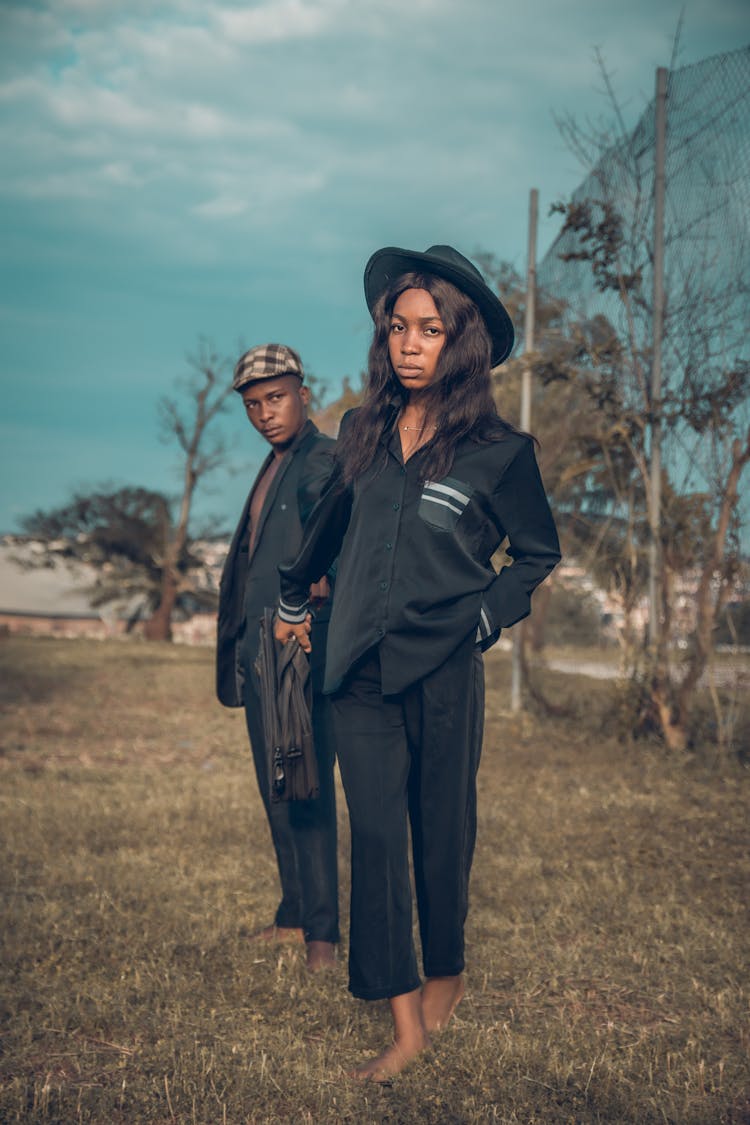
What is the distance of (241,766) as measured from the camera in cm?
834

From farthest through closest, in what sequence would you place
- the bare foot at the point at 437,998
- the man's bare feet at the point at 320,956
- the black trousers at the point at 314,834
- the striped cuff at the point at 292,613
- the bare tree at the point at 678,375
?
the bare tree at the point at 678,375, the black trousers at the point at 314,834, the man's bare feet at the point at 320,956, the striped cuff at the point at 292,613, the bare foot at the point at 437,998

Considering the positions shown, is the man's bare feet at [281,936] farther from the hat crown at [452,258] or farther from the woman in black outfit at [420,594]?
the hat crown at [452,258]

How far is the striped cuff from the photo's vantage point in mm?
3322

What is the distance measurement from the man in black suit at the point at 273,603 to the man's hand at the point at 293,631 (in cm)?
37

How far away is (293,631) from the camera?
3.39 meters

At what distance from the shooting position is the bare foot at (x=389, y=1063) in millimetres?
2854

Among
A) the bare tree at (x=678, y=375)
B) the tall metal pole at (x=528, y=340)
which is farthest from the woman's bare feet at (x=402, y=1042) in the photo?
the tall metal pole at (x=528, y=340)

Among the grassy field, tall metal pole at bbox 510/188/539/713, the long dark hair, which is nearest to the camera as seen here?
the grassy field

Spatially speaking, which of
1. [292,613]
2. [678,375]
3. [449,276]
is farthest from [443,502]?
[678,375]

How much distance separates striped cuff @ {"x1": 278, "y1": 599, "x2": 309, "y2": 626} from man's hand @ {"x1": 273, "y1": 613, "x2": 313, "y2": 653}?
0.02 metres

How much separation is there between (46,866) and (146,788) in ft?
7.09

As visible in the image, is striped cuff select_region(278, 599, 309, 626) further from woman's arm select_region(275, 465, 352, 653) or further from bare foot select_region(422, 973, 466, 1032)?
bare foot select_region(422, 973, 466, 1032)

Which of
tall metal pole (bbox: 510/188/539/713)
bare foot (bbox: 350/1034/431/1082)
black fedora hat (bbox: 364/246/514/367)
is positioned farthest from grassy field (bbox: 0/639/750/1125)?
tall metal pole (bbox: 510/188/539/713)

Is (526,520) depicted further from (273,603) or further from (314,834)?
(314,834)
